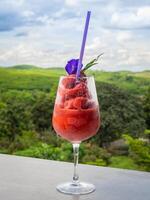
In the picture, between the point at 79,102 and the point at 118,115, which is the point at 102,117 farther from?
the point at 79,102

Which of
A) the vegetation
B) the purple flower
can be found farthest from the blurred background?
the purple flower

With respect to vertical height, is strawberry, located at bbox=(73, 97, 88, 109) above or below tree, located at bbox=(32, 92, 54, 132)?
above

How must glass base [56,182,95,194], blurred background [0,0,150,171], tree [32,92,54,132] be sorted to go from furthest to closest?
tree [32,92,54,132], blurred background [0,0,150,171], glass base [56,182,95,194]

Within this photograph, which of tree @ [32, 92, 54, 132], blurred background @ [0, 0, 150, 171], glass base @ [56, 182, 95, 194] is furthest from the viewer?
tree @ [32, 92, 54, 132]

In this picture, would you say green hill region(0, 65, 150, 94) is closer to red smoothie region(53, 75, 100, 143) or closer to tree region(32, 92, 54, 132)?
tree region(32, 92, 54, 132)

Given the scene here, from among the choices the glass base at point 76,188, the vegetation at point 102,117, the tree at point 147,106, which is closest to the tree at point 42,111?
the vegetation at point 102,117

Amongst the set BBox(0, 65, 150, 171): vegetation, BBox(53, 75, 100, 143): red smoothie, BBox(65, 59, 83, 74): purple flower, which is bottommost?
BBox(0, 65, 150, 171): vegetation

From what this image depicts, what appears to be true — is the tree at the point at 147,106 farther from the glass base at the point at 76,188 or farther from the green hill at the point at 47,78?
the glass base at the point at 76,188
